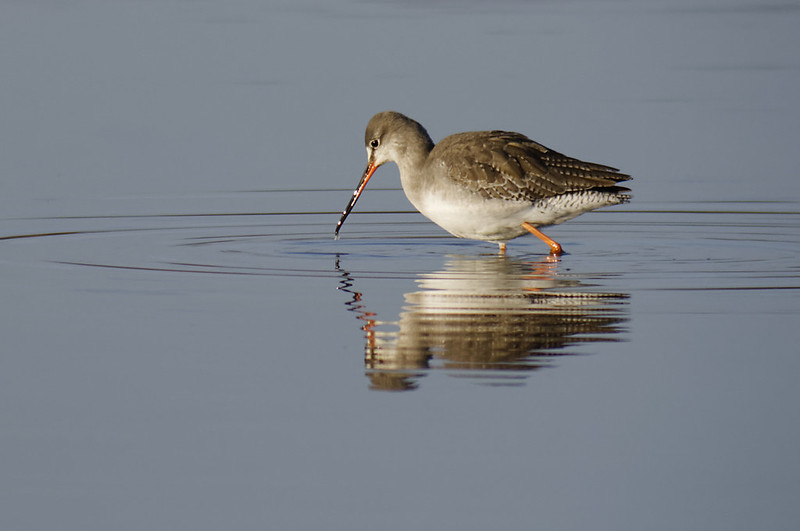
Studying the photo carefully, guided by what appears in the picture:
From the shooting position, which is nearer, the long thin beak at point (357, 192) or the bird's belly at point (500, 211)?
the bird's belly at point (500, 211)

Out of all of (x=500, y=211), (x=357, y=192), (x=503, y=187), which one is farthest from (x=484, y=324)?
(x=357, y=192)

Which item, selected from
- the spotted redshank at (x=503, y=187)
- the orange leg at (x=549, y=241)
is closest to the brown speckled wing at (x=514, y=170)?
the spotted redshank at (x=503, y=187)

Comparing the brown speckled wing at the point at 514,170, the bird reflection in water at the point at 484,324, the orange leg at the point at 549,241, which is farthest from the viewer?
the brown speckled wing at the point at 514,170

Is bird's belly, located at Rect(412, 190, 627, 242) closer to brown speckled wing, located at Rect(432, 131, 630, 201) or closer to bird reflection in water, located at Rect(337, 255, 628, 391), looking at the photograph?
brown speckled wing, located at Rect(432, 131, 630, 201)

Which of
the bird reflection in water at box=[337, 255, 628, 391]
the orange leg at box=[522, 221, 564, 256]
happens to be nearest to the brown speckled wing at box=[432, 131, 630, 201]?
the orange leg at box=[522, 221, 564, 256]

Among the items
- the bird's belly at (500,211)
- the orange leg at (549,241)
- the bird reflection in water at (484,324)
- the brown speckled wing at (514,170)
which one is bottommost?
the bird reflection in water at (484,324)

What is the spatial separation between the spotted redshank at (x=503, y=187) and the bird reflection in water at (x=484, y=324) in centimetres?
132

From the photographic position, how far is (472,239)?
41.9 feet

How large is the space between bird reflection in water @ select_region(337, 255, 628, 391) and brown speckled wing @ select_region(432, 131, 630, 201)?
1407mm

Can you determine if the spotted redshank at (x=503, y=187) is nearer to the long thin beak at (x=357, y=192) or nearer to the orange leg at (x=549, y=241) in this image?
the orange leg at (x=549, y=241)

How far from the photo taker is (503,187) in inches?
467

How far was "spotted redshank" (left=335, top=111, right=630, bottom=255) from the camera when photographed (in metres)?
11.8

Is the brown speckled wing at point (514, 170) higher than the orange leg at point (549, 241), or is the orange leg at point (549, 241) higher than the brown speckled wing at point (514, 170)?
the brown speckled wing at point (514, 170)

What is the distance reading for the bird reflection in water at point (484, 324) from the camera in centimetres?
709
